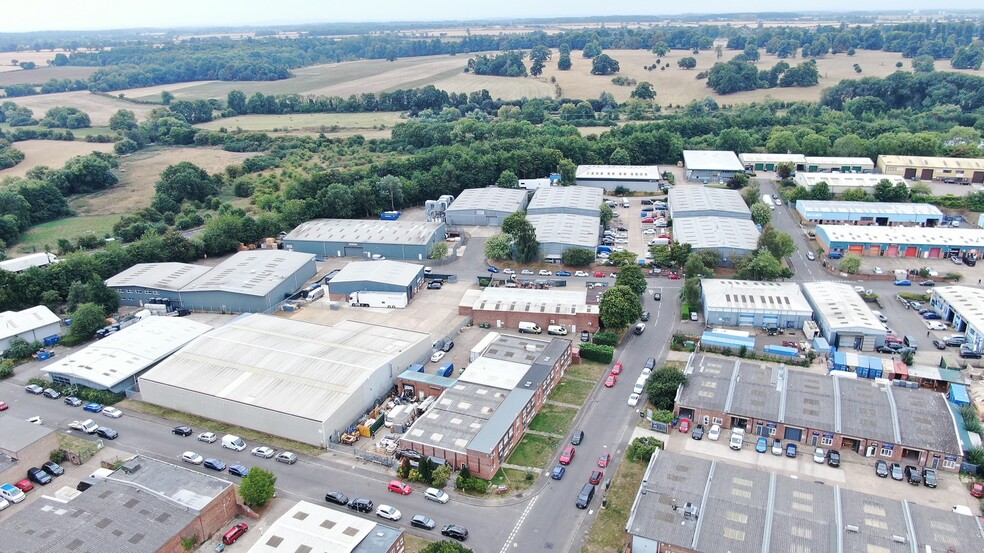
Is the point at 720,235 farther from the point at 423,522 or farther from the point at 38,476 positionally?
the point at 38,476

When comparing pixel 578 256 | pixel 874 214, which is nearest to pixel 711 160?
pixel 874 214

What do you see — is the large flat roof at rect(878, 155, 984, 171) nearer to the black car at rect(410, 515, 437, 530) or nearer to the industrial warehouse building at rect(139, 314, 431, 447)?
the industrial warehouse building at rect(139, 314, 431, 447)

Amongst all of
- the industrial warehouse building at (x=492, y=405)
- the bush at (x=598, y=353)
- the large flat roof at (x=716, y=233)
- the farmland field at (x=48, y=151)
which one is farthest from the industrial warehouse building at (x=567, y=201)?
the farmland field at (x=48, y=151)

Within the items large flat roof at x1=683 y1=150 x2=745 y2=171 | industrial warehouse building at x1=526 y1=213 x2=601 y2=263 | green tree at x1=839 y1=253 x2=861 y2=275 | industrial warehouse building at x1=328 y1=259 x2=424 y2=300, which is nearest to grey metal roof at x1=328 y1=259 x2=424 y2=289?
industrial warehouse building at x1=328 y1=259 x2=424 y2=300

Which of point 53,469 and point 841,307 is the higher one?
point 841,307

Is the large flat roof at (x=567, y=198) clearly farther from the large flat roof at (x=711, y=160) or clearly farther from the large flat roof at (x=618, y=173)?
the large flat roof at (x=711, y=160)

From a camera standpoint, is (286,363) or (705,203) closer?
(286,363)

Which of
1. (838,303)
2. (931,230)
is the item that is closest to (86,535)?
(838,303)
